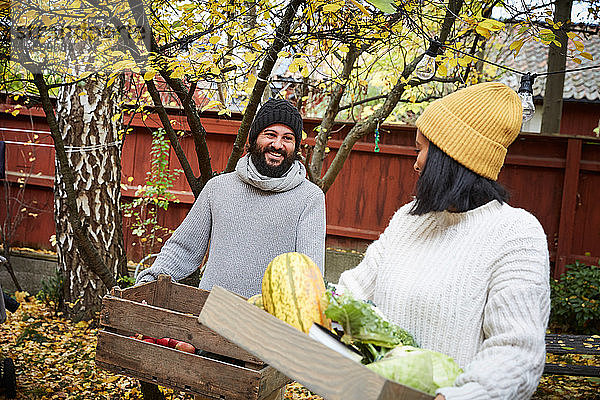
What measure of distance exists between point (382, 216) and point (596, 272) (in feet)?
7.94

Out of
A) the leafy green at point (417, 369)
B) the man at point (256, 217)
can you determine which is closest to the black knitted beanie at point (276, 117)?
the man at point (256, 217)

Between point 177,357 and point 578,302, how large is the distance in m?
5.08

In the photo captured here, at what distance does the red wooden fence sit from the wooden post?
0.03 ft

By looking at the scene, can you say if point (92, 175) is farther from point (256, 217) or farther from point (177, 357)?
point (177, 357)

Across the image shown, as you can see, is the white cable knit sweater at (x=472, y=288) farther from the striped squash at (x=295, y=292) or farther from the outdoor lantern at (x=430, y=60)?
the outdoor lantern at (x=430, y=60)

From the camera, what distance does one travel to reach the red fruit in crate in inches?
87.8

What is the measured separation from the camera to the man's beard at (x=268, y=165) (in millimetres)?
3014

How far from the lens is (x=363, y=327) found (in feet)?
4.53

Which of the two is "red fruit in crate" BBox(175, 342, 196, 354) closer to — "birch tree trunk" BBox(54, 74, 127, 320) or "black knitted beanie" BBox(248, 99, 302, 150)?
"black knitted beanie" BBox(248, 99, 302, 150)

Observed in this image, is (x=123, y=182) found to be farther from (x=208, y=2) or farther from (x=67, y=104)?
(x=208, y=2)

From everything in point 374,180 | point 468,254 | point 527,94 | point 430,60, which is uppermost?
point 430,60

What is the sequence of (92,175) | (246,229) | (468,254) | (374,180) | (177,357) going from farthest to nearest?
(374,180), (92,175), (246,229), (177,357), (468,254)

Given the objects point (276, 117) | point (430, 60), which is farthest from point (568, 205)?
point (276, 117)

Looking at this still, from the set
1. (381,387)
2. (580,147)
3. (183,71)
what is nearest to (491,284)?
(381,387)
